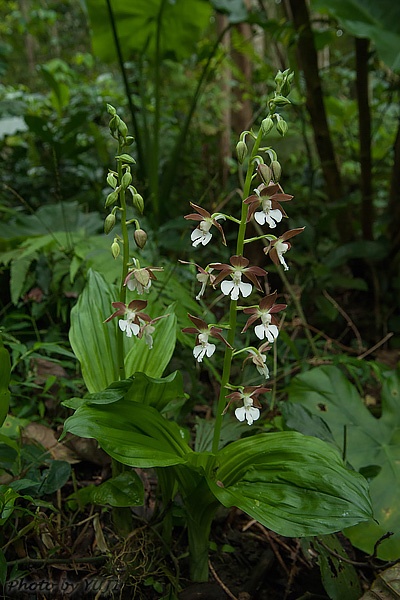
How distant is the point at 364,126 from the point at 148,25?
203 cm

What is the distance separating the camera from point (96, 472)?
156 centimetres

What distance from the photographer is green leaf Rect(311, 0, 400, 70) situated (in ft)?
7.09

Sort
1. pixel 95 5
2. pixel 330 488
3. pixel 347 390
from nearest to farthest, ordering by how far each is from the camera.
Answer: pixel 330 488 → pixel 347 390 → pixel 95 5

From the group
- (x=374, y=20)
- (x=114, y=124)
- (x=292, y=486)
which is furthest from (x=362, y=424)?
(x=374, y=20)

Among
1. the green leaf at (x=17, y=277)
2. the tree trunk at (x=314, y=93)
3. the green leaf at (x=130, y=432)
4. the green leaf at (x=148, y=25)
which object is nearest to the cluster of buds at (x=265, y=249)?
the green leaf at (x=130, y=432)

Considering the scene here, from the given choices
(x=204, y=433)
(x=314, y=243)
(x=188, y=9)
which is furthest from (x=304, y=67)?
(x=204, y=433)

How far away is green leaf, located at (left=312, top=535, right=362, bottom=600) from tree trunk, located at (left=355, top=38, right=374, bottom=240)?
7.37ft

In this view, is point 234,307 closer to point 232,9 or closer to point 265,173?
point 265,173

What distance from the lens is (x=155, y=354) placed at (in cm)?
129

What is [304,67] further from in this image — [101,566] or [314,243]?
[101,566]

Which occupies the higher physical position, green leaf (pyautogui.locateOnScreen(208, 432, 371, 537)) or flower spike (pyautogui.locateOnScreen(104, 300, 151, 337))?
flower spike (pyautogui.locateOnScreen(104, 300, 151, 337))

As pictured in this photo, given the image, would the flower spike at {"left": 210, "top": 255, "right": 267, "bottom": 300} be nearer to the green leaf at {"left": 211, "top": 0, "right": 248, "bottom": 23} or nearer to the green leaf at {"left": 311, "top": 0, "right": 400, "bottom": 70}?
the green leaf at {"left": 311, "top": 0, "right": 400, "bottom": 70}

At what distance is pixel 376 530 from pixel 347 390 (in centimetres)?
49

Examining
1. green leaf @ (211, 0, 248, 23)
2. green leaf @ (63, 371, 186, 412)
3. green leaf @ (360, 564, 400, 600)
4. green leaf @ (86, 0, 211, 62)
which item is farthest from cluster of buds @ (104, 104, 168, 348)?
green leaf @ (86, 0, 211, 62)
